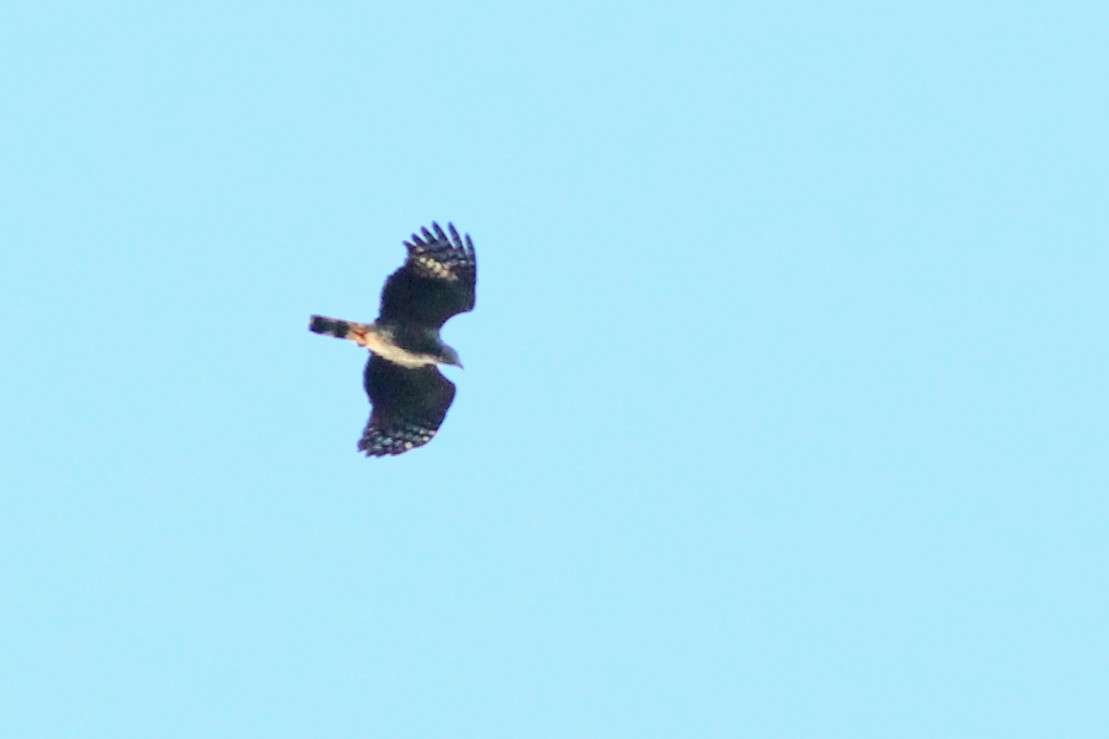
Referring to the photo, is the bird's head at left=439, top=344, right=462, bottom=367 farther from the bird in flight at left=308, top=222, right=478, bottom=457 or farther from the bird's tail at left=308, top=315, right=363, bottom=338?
the bird's tail at left=308, top=315, right=363, bottom=338

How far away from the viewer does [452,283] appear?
30.8m

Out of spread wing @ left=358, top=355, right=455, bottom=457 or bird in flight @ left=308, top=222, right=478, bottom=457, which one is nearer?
bird in flight @ left=308, top=222, right=478, bottom=457

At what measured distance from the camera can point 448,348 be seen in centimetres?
3150

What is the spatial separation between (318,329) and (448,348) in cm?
150

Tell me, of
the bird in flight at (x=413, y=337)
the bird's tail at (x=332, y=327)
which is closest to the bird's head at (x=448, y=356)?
Answer: the bird in flight at (x=413, y=337)

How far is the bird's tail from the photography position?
3116 cm

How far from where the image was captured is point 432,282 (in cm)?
3080

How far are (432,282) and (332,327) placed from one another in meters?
1.33

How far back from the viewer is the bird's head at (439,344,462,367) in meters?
31.4

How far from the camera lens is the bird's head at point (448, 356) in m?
31.4

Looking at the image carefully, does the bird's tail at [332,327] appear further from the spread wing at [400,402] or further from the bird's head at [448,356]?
the bird's head at [448,356]

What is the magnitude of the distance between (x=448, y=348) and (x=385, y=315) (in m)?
0.89

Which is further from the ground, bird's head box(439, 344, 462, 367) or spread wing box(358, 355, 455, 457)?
bird's head box(439, 344, 462, 367)

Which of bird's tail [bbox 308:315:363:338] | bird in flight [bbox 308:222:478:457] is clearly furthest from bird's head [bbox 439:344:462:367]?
bird's tail [bbox 308:315:363:338]
